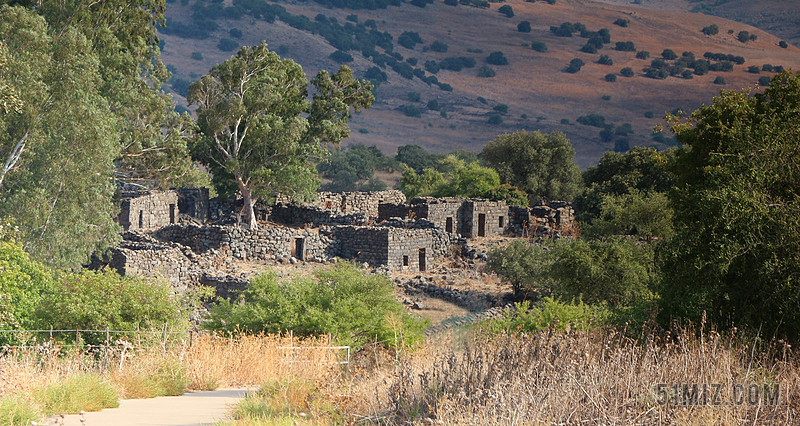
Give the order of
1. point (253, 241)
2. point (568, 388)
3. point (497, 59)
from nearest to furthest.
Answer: point (568, 388), point (253, 241), point (497, 59)

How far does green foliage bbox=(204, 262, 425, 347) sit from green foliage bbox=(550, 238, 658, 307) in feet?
23.3

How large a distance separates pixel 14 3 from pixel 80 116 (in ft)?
26.9

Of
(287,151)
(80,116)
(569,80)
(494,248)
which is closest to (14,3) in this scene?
(80,116)

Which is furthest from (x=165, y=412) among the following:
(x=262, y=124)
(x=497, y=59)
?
(x=497, y=59)

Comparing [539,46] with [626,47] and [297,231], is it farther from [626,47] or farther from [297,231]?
[297,231]

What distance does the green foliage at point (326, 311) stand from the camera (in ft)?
44.4

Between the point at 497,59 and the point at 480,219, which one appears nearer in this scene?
the point at 480,219

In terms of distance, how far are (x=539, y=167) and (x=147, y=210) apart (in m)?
26.8

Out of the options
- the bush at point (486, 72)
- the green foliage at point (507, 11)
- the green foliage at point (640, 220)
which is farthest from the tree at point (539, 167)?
the green foliage at point (507, 11)

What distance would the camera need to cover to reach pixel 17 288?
1553 centimetres

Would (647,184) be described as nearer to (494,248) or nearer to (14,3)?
(494,248)

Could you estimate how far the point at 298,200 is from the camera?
36.0 meters

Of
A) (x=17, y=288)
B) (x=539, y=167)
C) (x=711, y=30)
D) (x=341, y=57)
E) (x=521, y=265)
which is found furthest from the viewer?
(x=711, y=30)

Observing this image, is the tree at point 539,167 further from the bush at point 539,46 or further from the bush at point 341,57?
the bush at point 539,46
